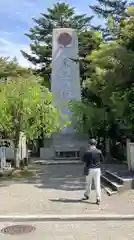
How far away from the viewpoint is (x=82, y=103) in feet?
Result: 102

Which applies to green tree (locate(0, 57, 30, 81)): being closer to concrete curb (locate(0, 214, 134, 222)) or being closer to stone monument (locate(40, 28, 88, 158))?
stone monument (locate(40, 28, 88, 158))

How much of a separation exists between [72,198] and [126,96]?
29.2 feet

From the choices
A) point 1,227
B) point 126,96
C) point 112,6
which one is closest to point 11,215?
point 1,227

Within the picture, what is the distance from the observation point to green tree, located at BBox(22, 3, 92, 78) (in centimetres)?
4372

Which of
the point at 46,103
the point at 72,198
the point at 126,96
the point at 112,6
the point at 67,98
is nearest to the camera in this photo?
the point at 72,198

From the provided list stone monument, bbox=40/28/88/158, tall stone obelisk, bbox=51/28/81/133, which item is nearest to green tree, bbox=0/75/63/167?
stone monument, bbox=40/28/88/158

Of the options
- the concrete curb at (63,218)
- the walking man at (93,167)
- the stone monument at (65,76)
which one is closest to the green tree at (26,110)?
the walking man at (93,167)

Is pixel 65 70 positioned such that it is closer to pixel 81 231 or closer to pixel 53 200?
pixel 53 200

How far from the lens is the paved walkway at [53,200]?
935cm

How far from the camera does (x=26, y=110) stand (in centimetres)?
A: 1616

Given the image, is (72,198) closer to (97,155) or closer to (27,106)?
(97,155)

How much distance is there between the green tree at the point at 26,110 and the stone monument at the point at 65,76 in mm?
15019

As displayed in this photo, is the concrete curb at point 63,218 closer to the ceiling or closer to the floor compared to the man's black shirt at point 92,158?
closer to the floor

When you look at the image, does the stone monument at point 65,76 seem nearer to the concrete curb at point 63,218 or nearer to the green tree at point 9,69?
the green tree at point 9,69
